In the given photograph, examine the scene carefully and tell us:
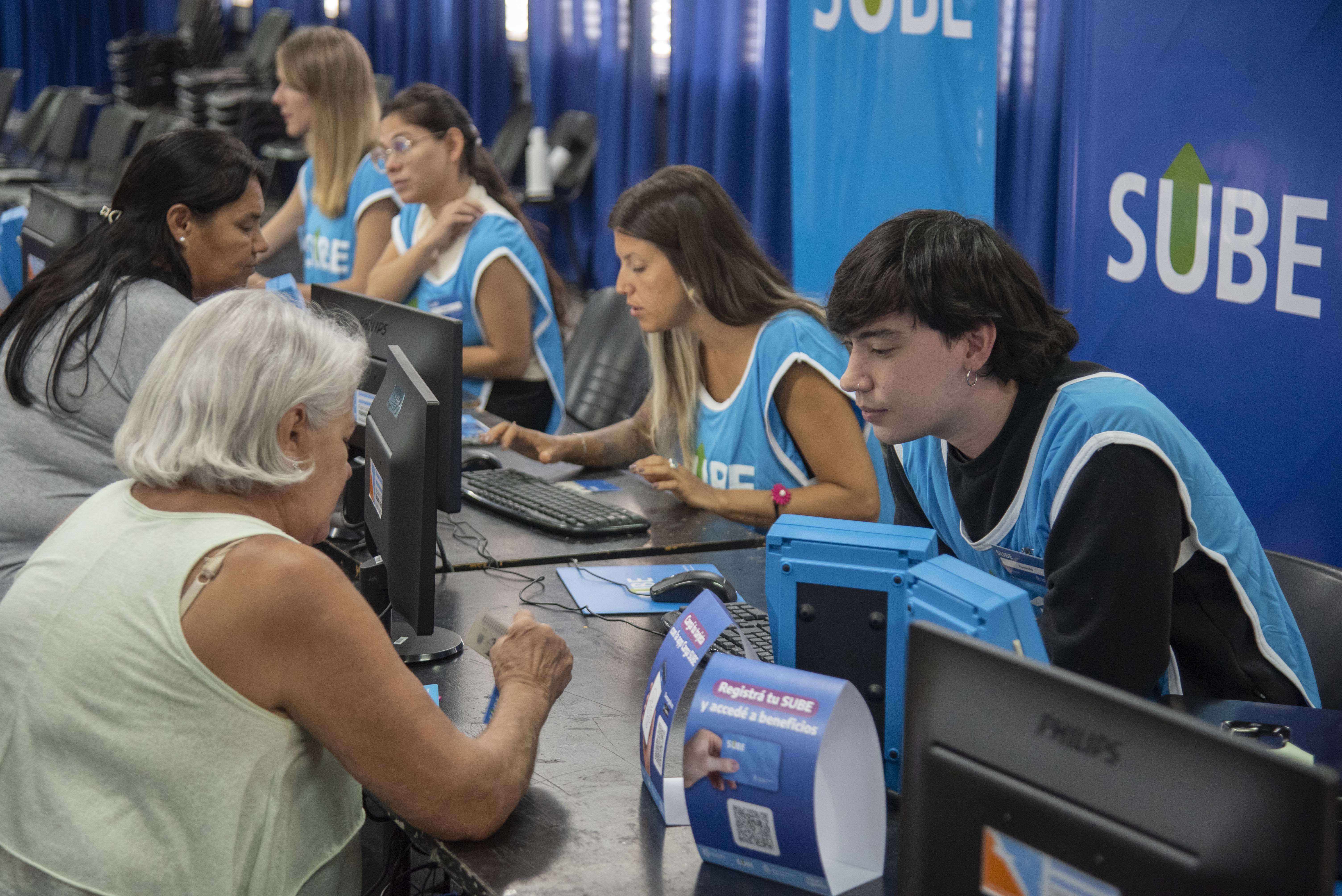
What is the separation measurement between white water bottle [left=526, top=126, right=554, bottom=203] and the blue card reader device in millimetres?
5486

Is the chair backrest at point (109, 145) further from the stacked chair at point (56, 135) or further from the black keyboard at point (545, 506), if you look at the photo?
the black keyboard at point (545, 506)

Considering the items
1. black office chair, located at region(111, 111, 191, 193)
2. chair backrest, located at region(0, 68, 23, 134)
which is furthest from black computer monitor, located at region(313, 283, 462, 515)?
chair backrest, located at region(0, 68, 23, 134)

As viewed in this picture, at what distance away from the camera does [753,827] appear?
1191 mm

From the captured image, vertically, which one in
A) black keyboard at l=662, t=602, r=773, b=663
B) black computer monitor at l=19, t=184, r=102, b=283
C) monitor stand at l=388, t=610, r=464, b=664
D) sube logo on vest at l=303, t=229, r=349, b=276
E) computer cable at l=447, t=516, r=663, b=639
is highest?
black computer monitor at l=19, t=184, r=102, b=283

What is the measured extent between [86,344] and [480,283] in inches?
57.6

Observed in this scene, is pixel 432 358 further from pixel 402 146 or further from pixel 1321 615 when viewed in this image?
pixel 402 146

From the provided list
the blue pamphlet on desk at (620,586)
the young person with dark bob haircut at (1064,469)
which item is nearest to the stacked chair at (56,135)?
the blue pamphlet on desk at (620,586)

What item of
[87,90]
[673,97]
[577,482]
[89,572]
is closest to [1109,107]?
[577,482]

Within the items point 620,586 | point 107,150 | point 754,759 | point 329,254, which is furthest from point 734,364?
point 107,150

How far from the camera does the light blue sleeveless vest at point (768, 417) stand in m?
2.52

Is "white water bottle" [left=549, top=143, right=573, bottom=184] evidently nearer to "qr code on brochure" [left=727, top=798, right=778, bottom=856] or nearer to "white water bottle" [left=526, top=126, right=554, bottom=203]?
"white water bottle" [left=526, top=126, right=554, bottom=203]

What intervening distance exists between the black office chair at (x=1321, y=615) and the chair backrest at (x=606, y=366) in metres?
1.88

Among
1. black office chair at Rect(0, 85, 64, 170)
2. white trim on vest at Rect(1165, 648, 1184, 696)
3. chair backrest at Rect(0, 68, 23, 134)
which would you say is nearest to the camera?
white trim on vest at Rect(1165, 648, 1184, 696)

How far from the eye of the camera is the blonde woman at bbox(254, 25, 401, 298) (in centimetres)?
397
